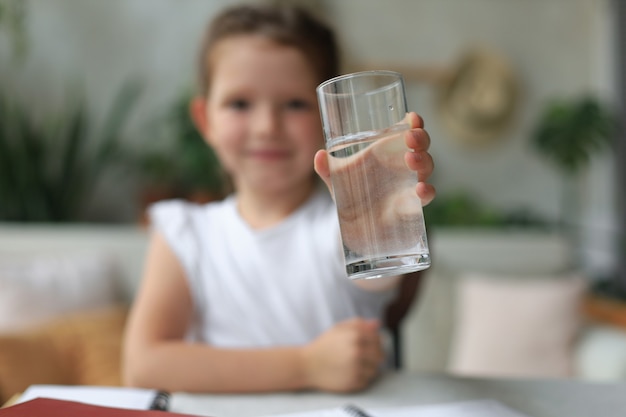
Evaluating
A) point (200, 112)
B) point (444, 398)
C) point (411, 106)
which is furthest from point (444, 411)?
point (411, 106)

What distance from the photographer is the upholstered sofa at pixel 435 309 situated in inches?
76.0

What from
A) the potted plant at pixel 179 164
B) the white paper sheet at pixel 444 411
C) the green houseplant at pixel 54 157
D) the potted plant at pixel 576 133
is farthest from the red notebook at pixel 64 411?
the potted plant at pixel 576 133

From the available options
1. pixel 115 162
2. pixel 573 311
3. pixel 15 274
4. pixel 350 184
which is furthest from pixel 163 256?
pixel 115 162

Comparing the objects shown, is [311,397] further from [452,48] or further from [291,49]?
[452,48]

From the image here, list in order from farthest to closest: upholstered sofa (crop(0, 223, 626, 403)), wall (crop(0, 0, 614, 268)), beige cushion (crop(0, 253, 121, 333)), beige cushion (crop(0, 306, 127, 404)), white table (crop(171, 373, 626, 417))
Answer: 1. wall (crop(0, 0, 614, 268))
2. beige cushion (crop(0, 253, 121, 333))
3. upholstered sofa (crop(0, 223, 626, 403))
4. beige cushion (crop(0, 306, 127, 404))
5. white table (crop(171, 373, 626, 417))

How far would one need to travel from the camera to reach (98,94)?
12.1 ft

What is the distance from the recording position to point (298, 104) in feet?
3.29

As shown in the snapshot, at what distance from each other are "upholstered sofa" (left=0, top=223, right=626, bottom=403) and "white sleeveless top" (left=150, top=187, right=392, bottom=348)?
92 cm

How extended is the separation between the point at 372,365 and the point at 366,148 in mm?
279

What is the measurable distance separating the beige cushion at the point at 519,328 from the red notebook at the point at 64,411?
5.97 feet

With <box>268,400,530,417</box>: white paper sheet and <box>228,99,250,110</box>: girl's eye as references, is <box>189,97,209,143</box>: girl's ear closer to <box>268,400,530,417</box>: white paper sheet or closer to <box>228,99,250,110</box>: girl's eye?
<box>228,99,250,110</box>: girl's eye

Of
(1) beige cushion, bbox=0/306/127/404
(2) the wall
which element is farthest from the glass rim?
(2) the wall

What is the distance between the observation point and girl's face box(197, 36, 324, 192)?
98 cm

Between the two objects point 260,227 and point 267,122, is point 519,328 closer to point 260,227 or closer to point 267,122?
point 260,227
